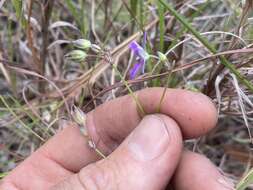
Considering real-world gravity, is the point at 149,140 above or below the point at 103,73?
above

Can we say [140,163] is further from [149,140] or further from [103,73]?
[103,73]

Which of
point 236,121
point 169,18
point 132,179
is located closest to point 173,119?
point 132,179

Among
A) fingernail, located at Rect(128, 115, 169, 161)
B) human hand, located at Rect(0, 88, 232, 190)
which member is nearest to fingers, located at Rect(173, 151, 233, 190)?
human hand, located at Rect(0, 88, 232, 190)

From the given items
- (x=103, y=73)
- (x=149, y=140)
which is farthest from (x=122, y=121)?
(x=103, y=73)

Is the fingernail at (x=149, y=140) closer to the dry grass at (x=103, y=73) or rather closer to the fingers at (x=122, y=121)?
the fingers at (x=122, y=121)

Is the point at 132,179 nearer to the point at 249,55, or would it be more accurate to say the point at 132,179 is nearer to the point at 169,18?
the point at 249,55

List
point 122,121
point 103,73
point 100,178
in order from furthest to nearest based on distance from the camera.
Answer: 1. point 103,73
2. point 122,121
3. point 100,178
